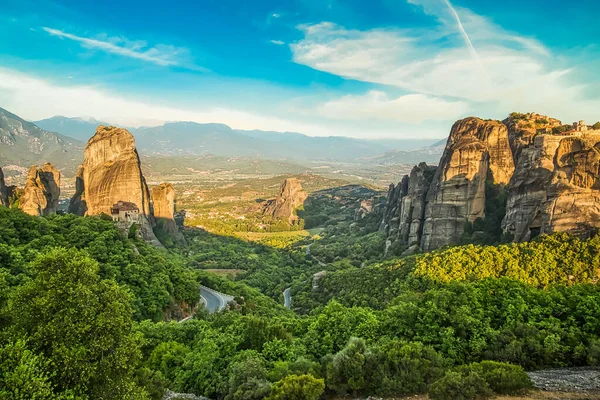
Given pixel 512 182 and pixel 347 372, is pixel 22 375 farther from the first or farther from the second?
pixel 512 182

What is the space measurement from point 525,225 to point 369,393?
30.3 metres

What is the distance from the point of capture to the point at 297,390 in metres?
15.5

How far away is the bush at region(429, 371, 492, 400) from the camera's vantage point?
15.0m

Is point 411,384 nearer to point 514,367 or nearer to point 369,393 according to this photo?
point 369,393

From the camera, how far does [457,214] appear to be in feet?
167

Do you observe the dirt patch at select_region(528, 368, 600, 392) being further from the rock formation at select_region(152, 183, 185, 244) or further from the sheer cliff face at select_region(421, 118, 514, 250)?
the rock formation at select_region(152, 183, 185, 244)

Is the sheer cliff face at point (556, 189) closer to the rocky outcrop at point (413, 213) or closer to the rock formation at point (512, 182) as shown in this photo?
the rock formation at point (512, 182)

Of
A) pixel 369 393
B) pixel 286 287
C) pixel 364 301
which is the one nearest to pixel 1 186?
pixel 286 287

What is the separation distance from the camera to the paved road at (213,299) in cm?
4558

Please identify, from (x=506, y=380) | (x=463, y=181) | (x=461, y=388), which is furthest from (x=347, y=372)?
(x=463, y=181)

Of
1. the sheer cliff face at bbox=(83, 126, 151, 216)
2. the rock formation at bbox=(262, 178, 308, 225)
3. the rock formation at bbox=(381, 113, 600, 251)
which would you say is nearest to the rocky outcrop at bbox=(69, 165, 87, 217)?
the sheer cliff face at bbox=(83, 126, 151, 216)

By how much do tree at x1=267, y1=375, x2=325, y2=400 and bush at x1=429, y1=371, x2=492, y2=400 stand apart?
179 inches

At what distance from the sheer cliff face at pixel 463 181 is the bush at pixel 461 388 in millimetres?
36472

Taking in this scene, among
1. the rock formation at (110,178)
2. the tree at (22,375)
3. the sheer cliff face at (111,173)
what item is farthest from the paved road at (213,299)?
the tree at (22,375)
